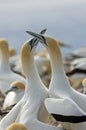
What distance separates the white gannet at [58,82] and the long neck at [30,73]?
0.18m

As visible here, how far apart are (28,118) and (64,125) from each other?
465 millimetres

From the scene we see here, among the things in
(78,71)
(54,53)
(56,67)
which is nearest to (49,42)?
(54,53)

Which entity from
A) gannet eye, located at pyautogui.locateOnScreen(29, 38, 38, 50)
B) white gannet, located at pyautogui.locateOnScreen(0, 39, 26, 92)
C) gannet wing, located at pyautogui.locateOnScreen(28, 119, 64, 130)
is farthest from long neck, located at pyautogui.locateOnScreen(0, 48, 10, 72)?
gannet wing, located at pyautogui.locateOnScreen(28, 119, 64, 130)

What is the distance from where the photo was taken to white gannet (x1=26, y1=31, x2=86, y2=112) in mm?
8594

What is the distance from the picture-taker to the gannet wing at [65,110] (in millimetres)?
7887

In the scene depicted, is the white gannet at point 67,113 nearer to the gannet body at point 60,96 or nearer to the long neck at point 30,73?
the gannet body at point 60,96

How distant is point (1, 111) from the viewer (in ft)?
31.7

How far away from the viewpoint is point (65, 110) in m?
8.03

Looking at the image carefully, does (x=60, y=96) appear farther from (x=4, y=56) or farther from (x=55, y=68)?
(x=4, y=56)

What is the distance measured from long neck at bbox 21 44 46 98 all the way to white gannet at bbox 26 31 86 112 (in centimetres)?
18

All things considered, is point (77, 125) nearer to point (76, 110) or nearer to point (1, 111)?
point (76, 110)

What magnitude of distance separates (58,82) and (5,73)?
4.55 meters

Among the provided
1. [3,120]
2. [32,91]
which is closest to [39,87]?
[32,91]

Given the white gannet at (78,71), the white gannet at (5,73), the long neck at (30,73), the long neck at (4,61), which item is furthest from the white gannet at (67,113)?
the white gannet at (78,71)
